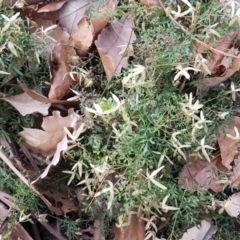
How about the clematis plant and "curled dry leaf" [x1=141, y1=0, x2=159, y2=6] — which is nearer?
the clematis plant

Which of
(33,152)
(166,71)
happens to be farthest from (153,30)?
(33,152)

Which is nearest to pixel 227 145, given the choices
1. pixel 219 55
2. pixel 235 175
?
pixel 235 175

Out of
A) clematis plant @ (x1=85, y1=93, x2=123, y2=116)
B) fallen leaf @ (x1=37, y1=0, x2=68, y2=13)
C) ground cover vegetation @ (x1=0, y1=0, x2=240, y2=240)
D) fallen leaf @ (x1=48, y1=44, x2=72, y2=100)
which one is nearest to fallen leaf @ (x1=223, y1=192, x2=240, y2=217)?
ground cover vegetation @ (x1=0, y1=0, x2=240, y2=240)

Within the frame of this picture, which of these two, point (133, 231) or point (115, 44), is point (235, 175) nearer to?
point (133, 231)

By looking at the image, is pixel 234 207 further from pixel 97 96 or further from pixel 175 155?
pixel 97 96

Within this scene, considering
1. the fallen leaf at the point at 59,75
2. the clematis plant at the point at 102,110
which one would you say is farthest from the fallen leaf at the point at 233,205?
the fallen leaf at the point at 59,75

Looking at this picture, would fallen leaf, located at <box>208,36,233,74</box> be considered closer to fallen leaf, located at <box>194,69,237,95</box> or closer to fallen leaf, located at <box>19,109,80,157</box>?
fallen leaf, located at <box>194,69,237,95</box>
